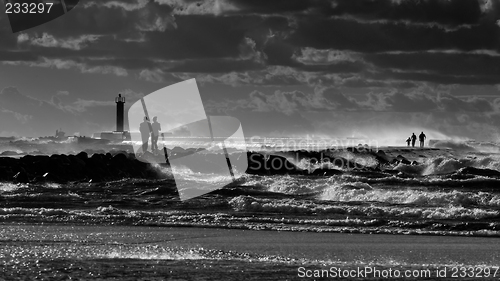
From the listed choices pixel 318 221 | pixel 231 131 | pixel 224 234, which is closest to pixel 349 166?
pixel 231 131

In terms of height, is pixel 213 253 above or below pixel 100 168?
above

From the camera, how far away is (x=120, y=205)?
25.4 meters

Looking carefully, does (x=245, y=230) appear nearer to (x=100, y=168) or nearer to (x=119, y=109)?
(x=100, y=168)

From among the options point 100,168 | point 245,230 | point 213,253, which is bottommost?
point 245,230

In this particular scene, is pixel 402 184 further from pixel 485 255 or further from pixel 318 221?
pixel 485 255

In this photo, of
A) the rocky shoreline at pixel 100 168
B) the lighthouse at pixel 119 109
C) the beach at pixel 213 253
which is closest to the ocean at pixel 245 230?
the beach at pixel 213 253

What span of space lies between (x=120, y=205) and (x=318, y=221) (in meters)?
7.70

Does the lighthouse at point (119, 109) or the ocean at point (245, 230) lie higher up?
the lighthouse at point (119, 109)
